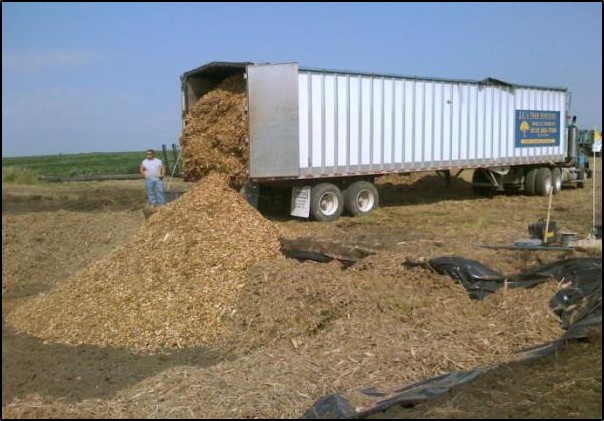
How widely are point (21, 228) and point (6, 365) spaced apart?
8.27 meters

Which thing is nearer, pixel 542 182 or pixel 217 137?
pixel 217 137

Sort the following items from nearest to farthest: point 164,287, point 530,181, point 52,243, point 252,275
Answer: point 164,287 → point 252,275 → point 52,243 → point 530,181

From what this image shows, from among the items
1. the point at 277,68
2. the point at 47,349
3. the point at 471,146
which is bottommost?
the point at 47,349

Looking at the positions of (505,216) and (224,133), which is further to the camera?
(505,216)

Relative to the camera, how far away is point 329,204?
15.3 meters

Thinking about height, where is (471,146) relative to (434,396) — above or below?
above

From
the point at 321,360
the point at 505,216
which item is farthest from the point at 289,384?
the point at 505,216

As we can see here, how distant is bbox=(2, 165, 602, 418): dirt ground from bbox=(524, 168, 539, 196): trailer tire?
1.64 ft

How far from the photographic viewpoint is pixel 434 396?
4441 millimetres

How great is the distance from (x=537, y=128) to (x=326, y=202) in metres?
9.36

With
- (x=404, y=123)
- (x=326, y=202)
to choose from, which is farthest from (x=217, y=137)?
(x=404, y=123)

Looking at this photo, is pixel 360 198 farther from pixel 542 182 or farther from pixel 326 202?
pixel 542 182

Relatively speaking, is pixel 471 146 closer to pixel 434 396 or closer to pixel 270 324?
pixel 270 324

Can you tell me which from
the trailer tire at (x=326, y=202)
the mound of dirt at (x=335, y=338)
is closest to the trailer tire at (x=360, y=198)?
the trailer tire at (x=326, y=202)
